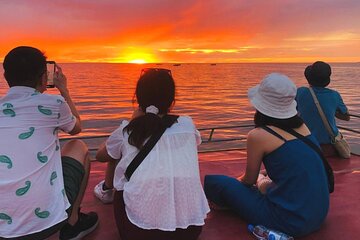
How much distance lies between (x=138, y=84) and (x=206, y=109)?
2239 centimetres

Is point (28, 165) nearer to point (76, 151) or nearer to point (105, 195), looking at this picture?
point (76, 151)

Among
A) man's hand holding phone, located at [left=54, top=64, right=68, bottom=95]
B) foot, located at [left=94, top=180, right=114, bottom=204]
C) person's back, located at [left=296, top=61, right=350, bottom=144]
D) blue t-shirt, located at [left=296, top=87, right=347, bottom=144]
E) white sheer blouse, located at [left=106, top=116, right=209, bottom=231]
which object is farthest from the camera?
blue t-shirt, located at [left=296, top=87, right=347, bottom=144]

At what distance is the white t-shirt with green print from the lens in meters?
2.44

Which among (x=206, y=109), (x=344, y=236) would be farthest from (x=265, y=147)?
(x=206, y=109)

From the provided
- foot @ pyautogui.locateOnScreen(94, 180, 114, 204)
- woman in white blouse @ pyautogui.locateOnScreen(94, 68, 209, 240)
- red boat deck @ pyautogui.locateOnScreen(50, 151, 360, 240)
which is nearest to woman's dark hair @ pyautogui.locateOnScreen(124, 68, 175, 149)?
woman in white blouse @ pyautogui.locateOnScreen(94, 68, 209, 240)

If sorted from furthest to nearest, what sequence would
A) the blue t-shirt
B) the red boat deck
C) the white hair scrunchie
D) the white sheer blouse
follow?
1. the blue t-shirt
2. the red boat deck
3. the white hair scrunchie
4. the white sheer blouse

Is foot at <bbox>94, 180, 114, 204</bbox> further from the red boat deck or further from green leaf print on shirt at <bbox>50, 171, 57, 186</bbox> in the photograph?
green leaf print on shirt at <bbox>50, 171, 57, 186</bbox>

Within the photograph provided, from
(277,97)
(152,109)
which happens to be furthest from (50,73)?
(277,97)

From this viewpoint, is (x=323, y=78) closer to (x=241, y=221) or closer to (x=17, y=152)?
(x=241, y=221)

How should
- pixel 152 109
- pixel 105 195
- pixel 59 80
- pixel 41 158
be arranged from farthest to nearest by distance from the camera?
1. pixel 105 195
2. pixel 59 80
3. pixel 152 109
4. pixel 41 158

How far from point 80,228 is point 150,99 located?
1.30m

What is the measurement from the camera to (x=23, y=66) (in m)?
2.61

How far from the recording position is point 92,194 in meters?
4.36

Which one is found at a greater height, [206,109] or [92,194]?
[92,194]
